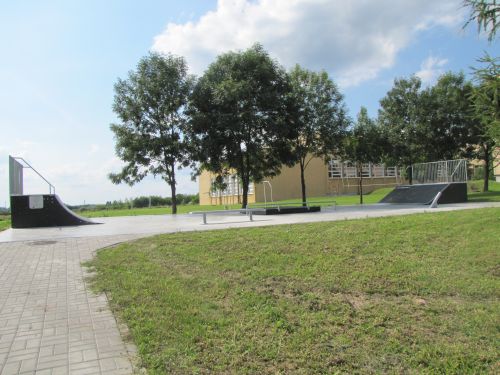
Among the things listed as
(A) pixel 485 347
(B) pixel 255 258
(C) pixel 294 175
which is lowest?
(A) pixel 485 347

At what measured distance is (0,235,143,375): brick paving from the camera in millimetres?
3674

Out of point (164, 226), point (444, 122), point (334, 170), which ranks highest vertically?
point (444, 122)

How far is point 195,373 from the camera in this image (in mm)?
3461

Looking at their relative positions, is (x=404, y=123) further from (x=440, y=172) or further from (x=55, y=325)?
(x=55, y=325)

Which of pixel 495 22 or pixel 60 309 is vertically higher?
pixel 495 22

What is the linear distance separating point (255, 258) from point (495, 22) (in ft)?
15.9

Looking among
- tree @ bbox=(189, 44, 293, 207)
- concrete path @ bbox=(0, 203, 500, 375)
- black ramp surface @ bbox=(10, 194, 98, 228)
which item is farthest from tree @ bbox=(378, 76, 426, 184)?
concrete path @ bbox=(0, 203, 500, 375)

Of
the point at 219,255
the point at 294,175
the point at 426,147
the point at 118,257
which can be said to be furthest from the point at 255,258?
the point at 294,175

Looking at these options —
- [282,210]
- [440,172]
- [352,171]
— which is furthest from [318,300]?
[352,171]

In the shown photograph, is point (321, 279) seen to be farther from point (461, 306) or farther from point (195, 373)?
point (195, 373)

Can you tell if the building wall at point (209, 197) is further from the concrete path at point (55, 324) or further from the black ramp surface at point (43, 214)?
the concrete path at point (55, 324)

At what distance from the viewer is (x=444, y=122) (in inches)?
1079

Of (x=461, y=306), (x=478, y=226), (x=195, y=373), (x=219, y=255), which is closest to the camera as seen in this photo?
(x=195, y=373)

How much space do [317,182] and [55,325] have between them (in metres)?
43.6
